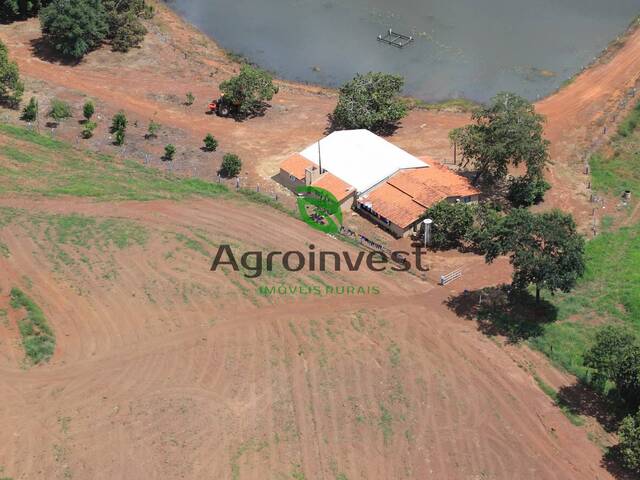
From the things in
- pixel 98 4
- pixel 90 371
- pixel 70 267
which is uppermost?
pixel 98 4

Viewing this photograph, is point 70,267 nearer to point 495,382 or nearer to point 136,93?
point 495,382

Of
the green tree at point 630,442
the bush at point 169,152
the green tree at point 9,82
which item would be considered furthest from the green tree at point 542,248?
the green tree at point 9,82

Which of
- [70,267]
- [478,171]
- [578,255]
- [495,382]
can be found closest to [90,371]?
[70,267]

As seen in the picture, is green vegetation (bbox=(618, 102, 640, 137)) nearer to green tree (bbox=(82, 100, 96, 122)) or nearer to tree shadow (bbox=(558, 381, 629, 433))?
tree shadow (bbox=(558, 381, 629, 433))

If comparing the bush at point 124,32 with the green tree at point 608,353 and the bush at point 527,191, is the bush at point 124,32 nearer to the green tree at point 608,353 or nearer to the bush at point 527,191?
the bush at point 527,191

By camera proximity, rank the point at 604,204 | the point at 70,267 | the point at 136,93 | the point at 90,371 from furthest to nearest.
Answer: the point at 136,93, the point at 604,204, the point at 70,267, the point at 90,371
